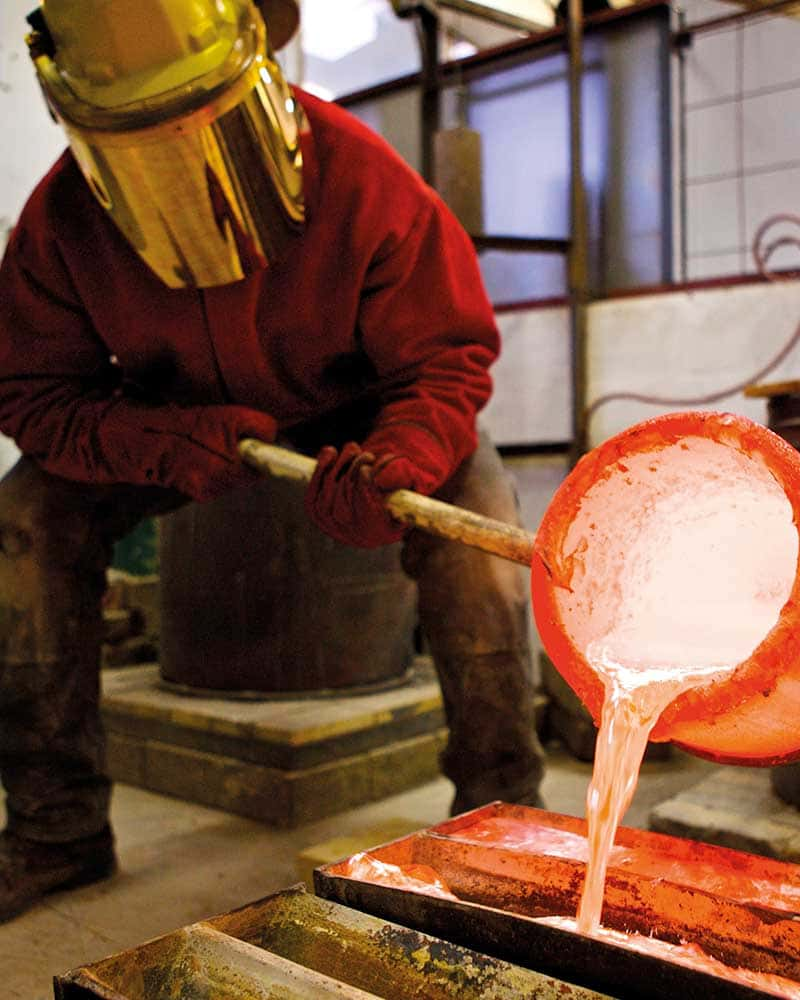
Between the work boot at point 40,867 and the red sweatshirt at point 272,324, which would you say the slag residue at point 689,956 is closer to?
→ the red sweatshirt at point 272,324

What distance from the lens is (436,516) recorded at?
155 cm

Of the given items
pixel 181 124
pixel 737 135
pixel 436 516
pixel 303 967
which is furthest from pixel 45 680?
pixel 737 135

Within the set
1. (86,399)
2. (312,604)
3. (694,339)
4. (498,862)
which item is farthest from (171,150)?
(694,339)

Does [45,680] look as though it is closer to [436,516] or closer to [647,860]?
[436,516]

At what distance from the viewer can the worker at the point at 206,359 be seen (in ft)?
5.54

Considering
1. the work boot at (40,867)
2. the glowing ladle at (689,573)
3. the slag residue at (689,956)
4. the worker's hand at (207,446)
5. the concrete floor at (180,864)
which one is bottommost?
the concrete floor at (180,864)

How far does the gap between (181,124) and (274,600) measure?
1.58 meters

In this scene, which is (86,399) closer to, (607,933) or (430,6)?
(607,933)

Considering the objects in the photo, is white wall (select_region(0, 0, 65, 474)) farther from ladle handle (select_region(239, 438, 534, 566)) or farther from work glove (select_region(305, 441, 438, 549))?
work glove (select_region(305, 441, 438, 549))

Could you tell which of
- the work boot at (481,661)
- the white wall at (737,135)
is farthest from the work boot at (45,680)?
the white wall at (737,135)

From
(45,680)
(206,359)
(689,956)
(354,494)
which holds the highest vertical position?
(206,359)

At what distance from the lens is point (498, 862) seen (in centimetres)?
117

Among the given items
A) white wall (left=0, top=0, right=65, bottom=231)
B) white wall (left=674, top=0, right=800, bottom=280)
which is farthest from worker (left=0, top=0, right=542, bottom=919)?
white wall (left=674, top=0, right=800, bottom=280)

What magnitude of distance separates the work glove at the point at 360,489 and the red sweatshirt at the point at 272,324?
11 centimetres
